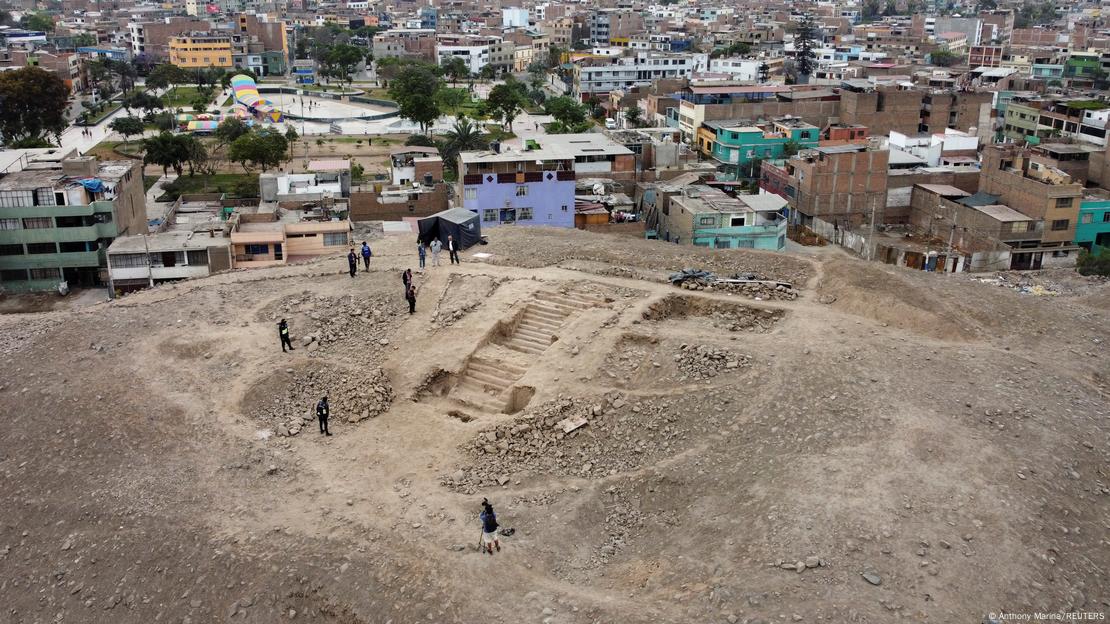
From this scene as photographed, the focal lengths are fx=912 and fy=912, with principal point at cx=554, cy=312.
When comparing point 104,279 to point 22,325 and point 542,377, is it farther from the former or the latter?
point 542,377

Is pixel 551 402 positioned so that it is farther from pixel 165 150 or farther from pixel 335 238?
pixel 165 150

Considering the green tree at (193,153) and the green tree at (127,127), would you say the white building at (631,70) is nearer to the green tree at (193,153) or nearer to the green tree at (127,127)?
the green tree at (127,127)

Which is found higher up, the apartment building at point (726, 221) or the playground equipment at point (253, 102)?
the playground equipment at point (253, 102)

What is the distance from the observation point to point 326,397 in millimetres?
23297

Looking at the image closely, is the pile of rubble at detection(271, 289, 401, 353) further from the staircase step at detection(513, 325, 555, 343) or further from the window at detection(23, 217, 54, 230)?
the window at detection(23, 217, 54, 230)

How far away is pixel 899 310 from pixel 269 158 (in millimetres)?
51011

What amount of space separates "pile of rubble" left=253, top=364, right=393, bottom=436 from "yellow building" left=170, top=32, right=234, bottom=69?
116543 mm

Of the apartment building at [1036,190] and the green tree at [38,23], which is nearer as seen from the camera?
the apartment building at [1036,190]

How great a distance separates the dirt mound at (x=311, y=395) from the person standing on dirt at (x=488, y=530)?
7.02 meters

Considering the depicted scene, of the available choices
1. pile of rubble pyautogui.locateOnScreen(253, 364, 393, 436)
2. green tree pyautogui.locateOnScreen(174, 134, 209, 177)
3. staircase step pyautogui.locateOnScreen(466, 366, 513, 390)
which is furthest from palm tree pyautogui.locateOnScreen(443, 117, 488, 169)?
pile of rubble pyautogui.locateOnScreen(253, 364, 393, 436)

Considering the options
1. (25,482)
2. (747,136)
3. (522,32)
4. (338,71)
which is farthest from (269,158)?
(522,32)

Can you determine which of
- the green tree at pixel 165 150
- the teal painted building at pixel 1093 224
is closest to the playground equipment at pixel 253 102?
the green tree at pixel 165 150

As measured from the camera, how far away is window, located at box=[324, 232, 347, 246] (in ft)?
132

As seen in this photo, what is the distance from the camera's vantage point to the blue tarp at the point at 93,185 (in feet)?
135
